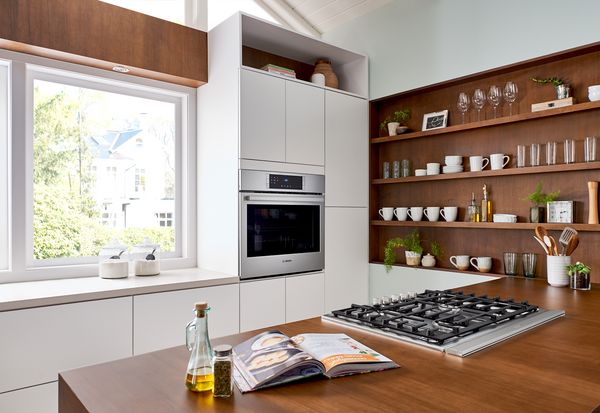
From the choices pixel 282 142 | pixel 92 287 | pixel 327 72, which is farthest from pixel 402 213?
pixel 92 287

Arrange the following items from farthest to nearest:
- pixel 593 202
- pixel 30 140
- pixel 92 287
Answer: pixel 30 140, pixel 593 202, pixel 92 287

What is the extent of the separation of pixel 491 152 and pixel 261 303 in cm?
179

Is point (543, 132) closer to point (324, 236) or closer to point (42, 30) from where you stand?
point (324, 236)

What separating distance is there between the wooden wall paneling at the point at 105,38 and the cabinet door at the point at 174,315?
1389 mm

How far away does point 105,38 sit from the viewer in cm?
261

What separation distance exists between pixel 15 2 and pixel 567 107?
9.73ft

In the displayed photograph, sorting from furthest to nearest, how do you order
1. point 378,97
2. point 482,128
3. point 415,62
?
point 378,97, point 415,62, point 482,128

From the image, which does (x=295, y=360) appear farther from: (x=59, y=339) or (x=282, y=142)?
(x=282, y=142)

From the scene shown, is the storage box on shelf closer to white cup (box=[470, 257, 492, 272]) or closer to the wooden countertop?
white cup (box=[470, 257, 492, 272])

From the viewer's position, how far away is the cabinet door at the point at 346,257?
10.7 feet

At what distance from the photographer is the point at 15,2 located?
2314mm

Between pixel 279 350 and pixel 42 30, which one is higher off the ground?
pixel 42 30

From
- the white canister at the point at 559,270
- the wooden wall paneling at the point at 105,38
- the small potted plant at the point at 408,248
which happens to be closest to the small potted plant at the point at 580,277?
the white canister at the point at 559,270

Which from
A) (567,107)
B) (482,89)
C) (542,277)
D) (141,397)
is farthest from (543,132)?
(141,397)
